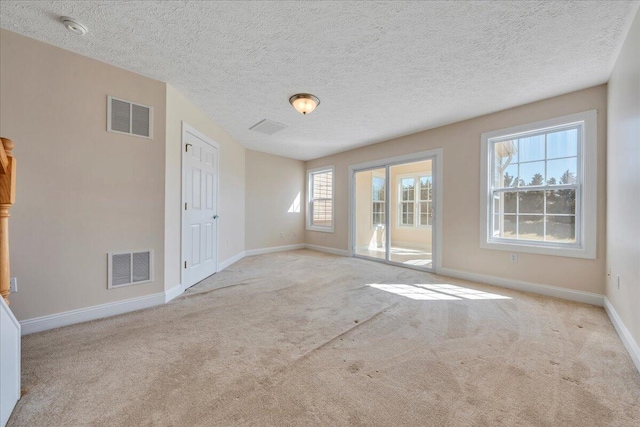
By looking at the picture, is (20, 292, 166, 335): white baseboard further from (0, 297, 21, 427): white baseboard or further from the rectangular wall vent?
(0, 297, 21, 427): white baseboard

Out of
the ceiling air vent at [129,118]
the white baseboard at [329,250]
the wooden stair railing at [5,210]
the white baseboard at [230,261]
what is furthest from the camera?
the white baseboard at [329,250]

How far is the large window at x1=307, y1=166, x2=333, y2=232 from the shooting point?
6.33m

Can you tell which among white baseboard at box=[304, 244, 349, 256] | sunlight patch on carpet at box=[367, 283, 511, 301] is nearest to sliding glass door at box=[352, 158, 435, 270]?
white baseboard at box=[304, 244, 349, 256]

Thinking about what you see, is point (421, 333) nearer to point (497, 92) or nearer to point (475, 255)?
point (475, 255)

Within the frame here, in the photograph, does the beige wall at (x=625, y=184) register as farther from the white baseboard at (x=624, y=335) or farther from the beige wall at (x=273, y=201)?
the beige wall at (x=273, y=201)

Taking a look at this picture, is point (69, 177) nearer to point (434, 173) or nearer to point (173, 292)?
point (173, 292)

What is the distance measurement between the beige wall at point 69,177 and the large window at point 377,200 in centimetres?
401

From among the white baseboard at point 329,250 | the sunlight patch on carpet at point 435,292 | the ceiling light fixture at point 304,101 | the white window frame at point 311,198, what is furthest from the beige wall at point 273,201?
the sunlight patch on carpet at point 435,292

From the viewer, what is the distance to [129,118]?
2.61 metres

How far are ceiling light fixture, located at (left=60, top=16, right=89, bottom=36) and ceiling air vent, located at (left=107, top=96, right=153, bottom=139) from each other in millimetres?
591

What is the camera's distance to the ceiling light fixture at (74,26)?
1888mm

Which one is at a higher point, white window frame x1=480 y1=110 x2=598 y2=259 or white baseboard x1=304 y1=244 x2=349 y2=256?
white window frame x1=480 y1=110 x2=598 y2=259

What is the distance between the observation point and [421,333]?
7.14 feet

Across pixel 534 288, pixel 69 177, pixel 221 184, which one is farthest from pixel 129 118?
pixel 534 288
